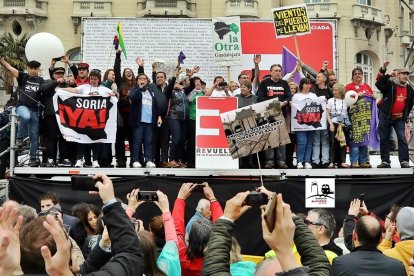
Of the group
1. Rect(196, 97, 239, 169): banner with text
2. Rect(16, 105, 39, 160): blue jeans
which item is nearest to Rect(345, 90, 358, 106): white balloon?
Rect(196, 97, 239, 169): banner with text

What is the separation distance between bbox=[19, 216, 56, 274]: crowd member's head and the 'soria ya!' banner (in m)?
6.49

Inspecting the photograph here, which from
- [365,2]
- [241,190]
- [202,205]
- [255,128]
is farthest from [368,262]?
[365,2]

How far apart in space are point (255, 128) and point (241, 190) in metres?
1.25

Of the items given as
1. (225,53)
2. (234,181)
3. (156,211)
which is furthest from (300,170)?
(225,53)

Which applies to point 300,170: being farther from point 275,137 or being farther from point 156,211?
point 156,211

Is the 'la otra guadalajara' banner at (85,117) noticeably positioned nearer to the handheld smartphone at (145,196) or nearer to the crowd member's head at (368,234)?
the handheld smartphone at (145,196)

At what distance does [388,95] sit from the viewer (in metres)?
10.7

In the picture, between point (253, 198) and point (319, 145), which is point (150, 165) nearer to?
point (319, 145)

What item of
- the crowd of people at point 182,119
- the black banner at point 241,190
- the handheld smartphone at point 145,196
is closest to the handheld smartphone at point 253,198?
the handheld smartphone at point 145,196

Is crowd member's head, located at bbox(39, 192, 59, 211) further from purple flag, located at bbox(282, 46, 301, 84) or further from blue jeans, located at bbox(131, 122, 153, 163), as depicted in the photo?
purple flag, located at bbox(282, 46, 301, 84)

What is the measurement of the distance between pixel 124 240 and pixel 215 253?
18.5 inches

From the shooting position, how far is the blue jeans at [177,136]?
10.7m

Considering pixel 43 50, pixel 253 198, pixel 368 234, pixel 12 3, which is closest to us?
pixel 253 198

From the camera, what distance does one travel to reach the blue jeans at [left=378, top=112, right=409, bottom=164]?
1070 cm
